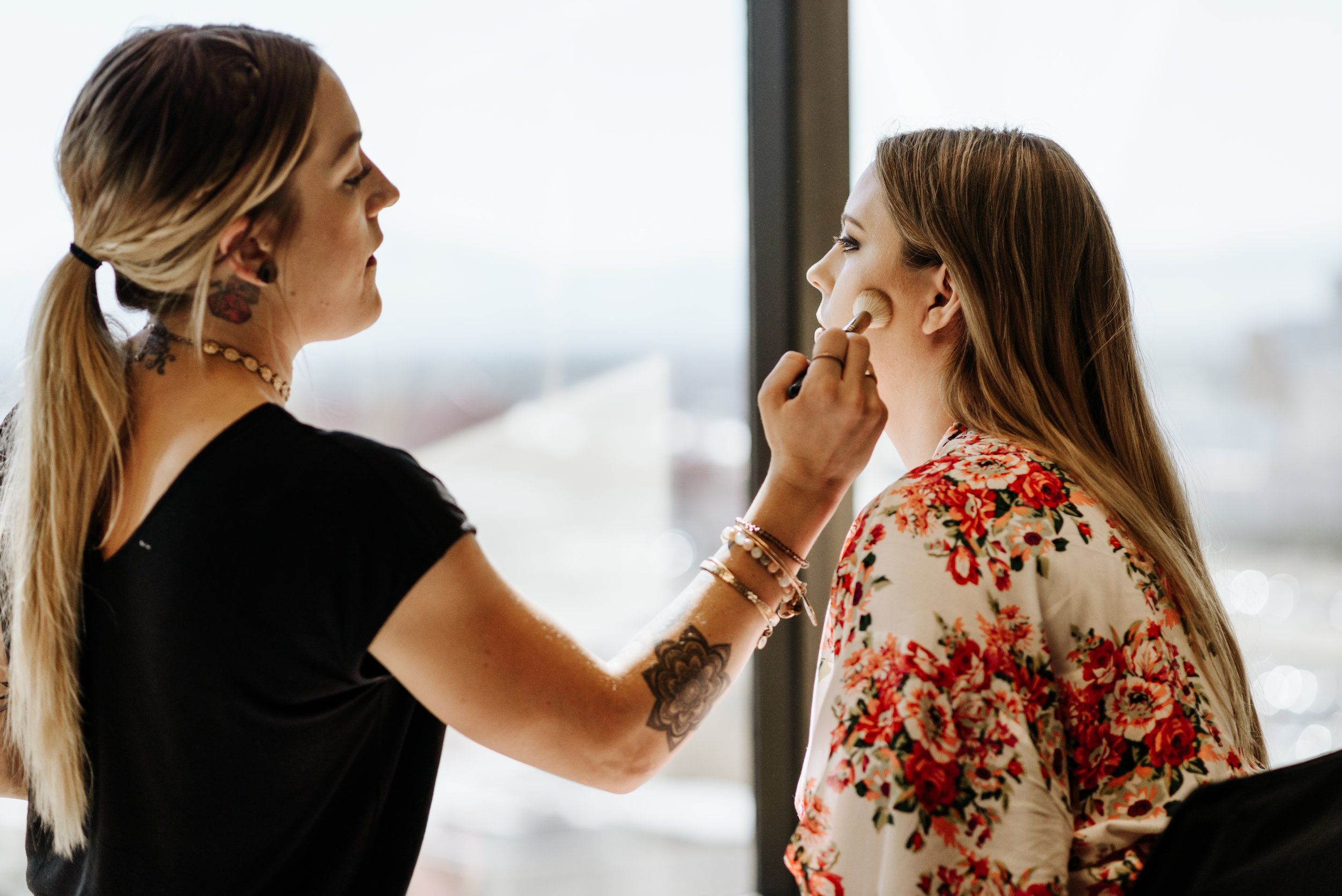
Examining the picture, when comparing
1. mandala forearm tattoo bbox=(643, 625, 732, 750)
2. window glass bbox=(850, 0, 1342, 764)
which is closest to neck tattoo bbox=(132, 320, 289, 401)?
mandala forearm tattoo bbox=(643, 625, 732, 750)

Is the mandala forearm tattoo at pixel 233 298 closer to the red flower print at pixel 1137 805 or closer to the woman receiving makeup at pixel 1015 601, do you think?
the woman receiving makeup at pixel 1015 601

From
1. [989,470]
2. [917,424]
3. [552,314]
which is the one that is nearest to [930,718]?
[989,470]

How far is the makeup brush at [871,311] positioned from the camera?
1.00 metres

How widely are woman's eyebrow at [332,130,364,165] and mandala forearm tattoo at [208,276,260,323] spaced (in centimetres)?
12

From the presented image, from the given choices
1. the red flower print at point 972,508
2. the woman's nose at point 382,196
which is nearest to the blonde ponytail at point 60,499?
the woman's nose at point 382,196

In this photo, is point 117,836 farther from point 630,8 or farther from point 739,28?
point 630,8

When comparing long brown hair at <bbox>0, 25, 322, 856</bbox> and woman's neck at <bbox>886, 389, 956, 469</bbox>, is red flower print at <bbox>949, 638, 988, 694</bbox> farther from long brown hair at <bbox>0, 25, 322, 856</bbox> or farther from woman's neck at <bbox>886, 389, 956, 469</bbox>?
long brown hair at <bbox>0, 25, 322, 856</bbox>

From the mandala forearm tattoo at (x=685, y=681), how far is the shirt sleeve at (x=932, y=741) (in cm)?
10

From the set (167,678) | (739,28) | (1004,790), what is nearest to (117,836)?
(167,678)

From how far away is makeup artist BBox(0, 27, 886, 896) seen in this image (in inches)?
27.1

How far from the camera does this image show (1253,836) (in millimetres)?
638

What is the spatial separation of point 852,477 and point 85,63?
953 millimetres

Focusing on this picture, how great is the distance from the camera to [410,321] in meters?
1.47

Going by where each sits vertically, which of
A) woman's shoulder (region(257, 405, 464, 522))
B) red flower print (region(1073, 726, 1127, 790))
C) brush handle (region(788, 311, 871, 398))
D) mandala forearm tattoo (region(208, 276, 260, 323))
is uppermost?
mandala forearm tattoo (region(208, 276, 260, 323))
